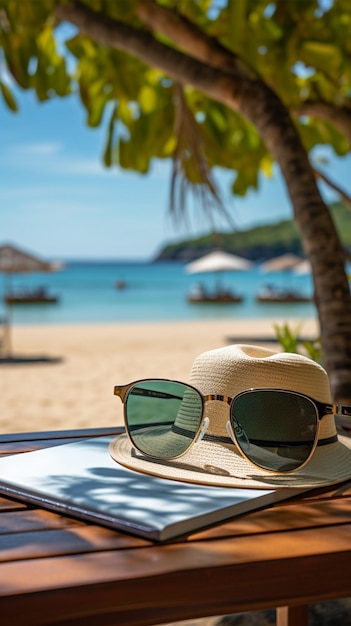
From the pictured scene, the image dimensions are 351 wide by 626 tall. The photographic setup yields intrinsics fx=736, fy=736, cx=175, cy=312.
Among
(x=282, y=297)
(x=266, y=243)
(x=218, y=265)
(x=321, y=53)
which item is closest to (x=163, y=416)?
(x=321, y=53)

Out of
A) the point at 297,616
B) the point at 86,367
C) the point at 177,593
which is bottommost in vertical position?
→ the point at 86,367

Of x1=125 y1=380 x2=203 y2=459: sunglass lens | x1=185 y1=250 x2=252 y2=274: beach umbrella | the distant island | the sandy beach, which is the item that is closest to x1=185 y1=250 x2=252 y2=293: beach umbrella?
x1=185 y1=250 x2=252 y2=274: beach umbrella

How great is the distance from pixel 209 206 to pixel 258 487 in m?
2.13

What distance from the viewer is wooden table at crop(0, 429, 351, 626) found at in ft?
2.45

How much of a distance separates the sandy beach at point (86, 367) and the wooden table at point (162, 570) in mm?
4600

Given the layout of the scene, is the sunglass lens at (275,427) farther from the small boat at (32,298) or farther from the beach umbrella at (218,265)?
the small boat at (32,298)

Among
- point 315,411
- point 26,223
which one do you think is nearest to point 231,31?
point 315,411

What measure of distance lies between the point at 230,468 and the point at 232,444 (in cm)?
5

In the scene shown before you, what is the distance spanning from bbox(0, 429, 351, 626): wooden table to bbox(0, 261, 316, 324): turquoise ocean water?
20507mm

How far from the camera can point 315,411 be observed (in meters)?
1.11

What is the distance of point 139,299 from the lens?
40.0 meters

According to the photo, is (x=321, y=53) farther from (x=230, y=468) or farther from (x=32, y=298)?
(x=32, y=298)

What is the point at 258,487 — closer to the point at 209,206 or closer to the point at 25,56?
the point at 209,206

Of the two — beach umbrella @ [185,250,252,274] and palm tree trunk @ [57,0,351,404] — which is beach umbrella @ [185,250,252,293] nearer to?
beach umbrella @ [185,250,252,274]
